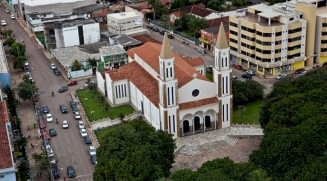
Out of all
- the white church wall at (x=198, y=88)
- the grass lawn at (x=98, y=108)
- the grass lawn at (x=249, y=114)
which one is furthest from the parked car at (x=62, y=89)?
the grass lawn at (x=249, y=114)

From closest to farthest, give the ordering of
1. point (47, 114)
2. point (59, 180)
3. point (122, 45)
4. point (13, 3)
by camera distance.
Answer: point (59, 180), point (47, 114), point (122, 45), point (13, 3)

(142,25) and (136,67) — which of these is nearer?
(136,67)

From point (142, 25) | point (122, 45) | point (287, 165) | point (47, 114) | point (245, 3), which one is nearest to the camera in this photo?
point (287, 165)

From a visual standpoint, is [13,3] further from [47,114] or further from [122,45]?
[47,114]

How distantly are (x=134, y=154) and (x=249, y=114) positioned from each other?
28.3m

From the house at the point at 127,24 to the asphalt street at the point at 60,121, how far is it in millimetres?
17163

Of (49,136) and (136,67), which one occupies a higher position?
(136,67)

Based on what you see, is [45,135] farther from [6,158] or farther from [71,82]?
[71,82]

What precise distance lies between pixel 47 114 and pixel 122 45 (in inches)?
1063

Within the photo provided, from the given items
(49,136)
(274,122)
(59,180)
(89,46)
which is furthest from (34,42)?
(274,122)

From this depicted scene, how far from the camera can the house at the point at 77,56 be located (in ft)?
316

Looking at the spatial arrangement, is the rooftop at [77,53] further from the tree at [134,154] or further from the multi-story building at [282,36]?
the tree at [134,154]

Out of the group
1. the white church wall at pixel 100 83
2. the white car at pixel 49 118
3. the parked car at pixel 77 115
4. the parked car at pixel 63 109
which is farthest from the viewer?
the white church wall at pixel 100 83

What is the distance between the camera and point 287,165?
5638cm
